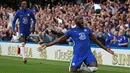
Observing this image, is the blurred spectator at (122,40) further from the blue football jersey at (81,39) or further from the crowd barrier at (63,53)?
the blue football jersey at (81,39)

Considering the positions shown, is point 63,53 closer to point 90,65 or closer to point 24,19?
point 24,19

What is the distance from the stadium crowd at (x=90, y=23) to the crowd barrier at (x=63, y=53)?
620mm

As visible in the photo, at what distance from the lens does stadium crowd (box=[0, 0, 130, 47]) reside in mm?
21255

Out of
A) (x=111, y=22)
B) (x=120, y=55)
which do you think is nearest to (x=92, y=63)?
(x=120, y=55)

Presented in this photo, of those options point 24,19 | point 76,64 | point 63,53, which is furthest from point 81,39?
point 63,53

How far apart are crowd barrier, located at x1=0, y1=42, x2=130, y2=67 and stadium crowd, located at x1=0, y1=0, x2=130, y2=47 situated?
2.03 feet

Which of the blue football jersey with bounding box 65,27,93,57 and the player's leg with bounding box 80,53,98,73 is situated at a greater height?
the blue football jersey with bounding box 65,27,93,57

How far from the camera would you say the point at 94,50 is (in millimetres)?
21266

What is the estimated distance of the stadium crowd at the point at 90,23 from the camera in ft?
69.7

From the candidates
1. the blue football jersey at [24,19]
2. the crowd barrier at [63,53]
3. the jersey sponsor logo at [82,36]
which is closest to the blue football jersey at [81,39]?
the jersey sponsor logo at [82,36]

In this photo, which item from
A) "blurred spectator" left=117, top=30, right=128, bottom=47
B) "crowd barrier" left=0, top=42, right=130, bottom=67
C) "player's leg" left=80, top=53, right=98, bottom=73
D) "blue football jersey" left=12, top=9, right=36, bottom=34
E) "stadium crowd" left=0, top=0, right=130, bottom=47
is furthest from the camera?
"stadium crowd" left=0, top=0, right=130, bottom=47

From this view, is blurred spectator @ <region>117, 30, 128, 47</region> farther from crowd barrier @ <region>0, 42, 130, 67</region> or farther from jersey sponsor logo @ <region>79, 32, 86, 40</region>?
jersey sponsor logo @ <region>79, 32, 86, 40</region>

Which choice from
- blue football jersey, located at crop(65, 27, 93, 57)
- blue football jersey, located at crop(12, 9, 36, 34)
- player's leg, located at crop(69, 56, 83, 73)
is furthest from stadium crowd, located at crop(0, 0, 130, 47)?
player's leg, located at crop(69, 56, 83, 73)

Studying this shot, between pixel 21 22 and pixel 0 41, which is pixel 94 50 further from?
pixel 0 41
